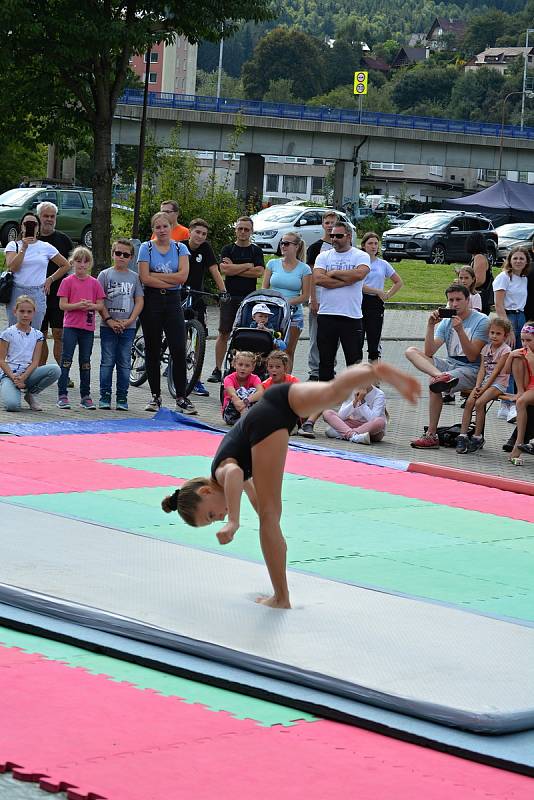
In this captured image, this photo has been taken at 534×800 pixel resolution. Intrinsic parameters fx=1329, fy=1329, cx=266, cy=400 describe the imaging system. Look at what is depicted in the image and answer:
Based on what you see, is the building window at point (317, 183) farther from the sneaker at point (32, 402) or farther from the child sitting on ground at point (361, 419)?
the child sitting on ground at point (361, 419)

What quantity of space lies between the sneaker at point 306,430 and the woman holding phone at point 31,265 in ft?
10.2

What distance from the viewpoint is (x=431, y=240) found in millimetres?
45031

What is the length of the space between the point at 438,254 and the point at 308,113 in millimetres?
31083

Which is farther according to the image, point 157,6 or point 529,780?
point 157,6

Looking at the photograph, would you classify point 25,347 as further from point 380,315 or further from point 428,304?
point 428,304

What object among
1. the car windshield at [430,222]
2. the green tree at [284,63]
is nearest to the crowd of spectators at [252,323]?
the car windshield at [430,222]

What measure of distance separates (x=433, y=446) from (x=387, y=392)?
384cm

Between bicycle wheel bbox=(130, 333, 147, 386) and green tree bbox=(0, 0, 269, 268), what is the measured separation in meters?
13.3

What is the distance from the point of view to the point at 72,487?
998 cm

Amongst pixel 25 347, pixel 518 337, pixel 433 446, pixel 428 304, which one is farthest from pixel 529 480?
pixel 428 304

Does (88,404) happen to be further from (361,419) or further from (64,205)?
(64,205)

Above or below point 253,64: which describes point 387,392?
below

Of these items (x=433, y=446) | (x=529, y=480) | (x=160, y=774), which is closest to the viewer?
(x=160, y=774)

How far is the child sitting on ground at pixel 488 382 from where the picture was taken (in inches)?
504
